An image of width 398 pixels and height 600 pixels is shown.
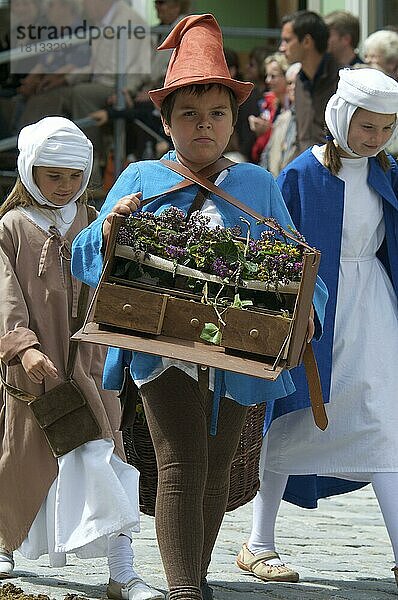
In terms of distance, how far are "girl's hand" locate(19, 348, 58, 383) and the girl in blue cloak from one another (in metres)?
1.05

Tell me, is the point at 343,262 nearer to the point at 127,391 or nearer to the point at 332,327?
the point at 332,327

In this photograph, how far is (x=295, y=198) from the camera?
5.01 meters

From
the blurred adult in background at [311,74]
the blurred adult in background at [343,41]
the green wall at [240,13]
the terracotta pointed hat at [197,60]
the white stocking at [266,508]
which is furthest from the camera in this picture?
the green wall at [240,13]

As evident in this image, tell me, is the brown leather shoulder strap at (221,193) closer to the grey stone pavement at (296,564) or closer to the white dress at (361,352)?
the white dress at (361,352)

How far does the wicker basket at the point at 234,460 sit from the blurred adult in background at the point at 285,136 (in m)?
4.65

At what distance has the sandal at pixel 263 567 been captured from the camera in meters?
5.02

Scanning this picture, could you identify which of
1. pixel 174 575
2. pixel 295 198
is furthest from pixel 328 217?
pixel 174 575

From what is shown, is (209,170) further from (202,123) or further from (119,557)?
(119,557)

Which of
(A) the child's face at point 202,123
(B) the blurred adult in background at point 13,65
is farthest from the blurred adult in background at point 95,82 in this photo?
(A) the child's face at point 202,123

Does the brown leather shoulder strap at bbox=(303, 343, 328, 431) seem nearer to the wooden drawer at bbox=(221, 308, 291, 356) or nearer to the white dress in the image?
the wooden drawer at bbox=(221, 308, 291, 356)

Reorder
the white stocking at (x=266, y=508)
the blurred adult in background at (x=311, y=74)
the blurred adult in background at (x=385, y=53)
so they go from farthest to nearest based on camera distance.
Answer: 1. the blurred adult in background at (x=385, y=53)
2. the blurred adult in background at (x=311, y=74)
3. the white stocking at (x=266, y=508)

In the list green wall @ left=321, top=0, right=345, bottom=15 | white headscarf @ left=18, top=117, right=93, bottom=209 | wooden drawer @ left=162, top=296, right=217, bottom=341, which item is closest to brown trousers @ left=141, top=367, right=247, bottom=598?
wooden drawer @ left=162, top=296, right=217, bottom=341

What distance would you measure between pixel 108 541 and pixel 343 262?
1335mm

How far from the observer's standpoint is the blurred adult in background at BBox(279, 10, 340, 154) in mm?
8797
